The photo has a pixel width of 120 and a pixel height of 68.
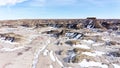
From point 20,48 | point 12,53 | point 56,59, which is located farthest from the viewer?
point 20,48

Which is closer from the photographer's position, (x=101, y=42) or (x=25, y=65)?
(x=25, y=65)

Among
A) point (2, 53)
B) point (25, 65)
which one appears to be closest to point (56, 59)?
point (25, 65)

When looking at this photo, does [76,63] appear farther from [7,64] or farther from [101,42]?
[101,42]

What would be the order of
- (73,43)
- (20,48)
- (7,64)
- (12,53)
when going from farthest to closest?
(73,43) → (20,48) → (12,53) → (7,64)

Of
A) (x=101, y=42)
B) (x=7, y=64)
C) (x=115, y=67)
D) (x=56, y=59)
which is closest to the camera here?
(x=115, y=67)

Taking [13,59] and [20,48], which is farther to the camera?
[20,48]

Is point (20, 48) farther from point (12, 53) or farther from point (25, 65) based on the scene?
point (25, 65)

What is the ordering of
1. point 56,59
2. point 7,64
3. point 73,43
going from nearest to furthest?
1. point 7,64
2. point 56,59
3. point 73,43

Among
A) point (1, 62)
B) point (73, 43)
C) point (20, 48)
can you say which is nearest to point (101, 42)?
point (73, 43)
